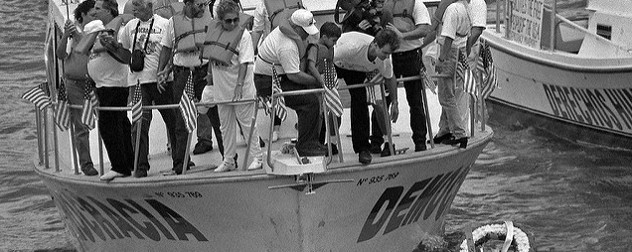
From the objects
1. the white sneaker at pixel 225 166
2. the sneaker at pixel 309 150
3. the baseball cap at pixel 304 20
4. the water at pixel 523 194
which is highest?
the baseball cap at pixel 304 20

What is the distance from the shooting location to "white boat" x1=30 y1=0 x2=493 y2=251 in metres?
13.3

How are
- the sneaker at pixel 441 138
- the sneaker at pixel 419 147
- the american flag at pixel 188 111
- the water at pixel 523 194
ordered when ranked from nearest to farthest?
1. the american flag at pixel 188 111
2. the sneaker at pixel 419 147
3. the sneaker at pixel 441 138
4. the water at pixel 523 194

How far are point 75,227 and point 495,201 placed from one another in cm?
565

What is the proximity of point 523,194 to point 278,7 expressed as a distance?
18.3 ft

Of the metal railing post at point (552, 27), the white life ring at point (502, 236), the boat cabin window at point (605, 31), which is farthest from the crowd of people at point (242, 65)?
the boat cabin window at point (605, 31)

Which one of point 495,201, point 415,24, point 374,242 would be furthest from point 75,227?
point 495,201

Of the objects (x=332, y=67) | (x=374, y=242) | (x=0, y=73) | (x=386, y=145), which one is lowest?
(x=0, y=73)

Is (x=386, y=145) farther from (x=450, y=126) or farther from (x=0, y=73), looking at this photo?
(x=0, y=73)

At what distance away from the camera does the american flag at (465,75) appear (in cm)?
1398

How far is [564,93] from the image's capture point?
69.3 feet

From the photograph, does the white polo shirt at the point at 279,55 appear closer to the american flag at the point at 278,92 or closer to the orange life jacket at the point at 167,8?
the american flag at the point at 278,92

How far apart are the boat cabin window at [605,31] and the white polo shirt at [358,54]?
314 inches

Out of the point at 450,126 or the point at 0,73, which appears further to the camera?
the point at 0,73

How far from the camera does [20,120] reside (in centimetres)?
2416
